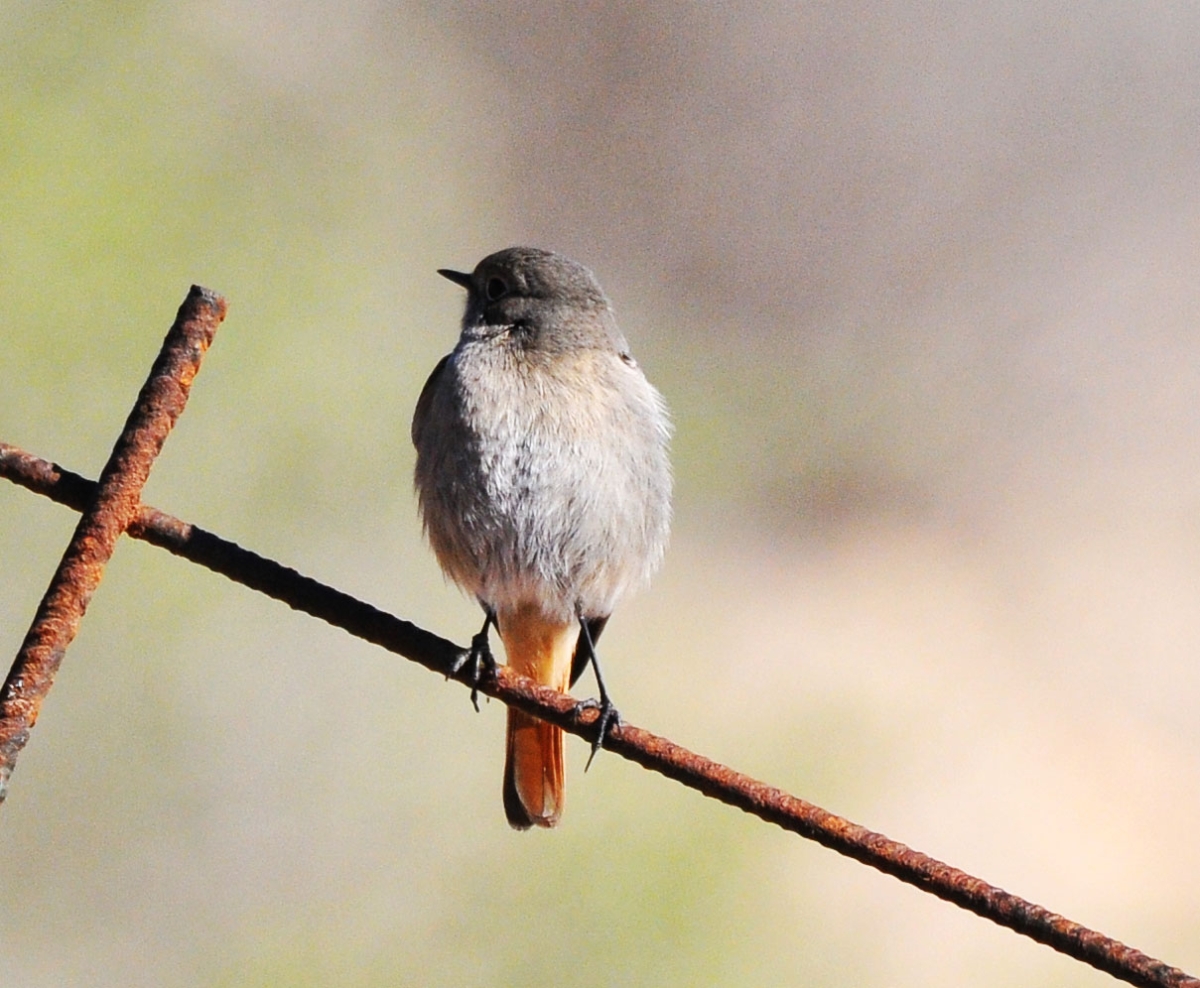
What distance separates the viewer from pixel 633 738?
152 centimetres

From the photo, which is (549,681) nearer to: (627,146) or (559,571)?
(559,571)

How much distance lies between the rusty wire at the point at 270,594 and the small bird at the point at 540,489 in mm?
1484

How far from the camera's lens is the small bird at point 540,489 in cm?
326

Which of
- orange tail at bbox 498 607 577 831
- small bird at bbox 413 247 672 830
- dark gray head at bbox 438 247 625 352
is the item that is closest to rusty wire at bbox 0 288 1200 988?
small bird at bbox 413 247 672 830

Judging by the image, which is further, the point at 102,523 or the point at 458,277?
the point at 458,277

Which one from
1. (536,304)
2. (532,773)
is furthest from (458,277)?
(532,773)

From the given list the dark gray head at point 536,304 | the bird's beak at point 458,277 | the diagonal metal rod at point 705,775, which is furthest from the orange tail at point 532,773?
the diagonal metal rod at point 705,775

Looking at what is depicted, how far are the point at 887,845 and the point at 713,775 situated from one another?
187 mm

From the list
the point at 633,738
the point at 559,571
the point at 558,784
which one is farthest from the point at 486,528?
the point at 633,738

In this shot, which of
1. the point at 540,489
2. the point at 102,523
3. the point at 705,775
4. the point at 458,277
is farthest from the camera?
the point at 458,277

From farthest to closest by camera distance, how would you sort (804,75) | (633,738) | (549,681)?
(804,75) → (549,681) → (633,738)

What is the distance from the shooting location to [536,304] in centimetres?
383

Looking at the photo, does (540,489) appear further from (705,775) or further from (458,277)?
(705,775)

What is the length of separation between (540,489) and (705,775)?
181cm
